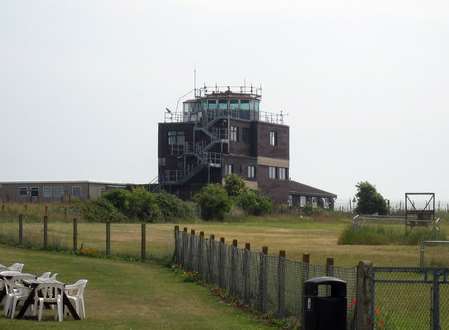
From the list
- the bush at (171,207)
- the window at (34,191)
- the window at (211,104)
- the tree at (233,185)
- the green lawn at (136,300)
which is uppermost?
the window at (211,104)

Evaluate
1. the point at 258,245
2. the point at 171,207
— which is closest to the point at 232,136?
the point at 171,207

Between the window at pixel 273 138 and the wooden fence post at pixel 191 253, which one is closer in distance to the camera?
the wooden fence post at pixel 191 253

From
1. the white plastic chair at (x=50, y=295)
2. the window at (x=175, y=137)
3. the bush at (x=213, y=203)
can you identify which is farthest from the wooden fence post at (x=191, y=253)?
the window at (x=175, y=137)

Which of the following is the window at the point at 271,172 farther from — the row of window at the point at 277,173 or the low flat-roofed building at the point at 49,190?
the low flat-roofed building at the point at 49,190

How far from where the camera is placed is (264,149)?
385 feet

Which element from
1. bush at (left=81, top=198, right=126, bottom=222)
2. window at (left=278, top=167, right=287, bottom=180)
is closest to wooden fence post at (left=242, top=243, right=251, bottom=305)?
bush at (left=81, top=198, right=126, bottom=222)

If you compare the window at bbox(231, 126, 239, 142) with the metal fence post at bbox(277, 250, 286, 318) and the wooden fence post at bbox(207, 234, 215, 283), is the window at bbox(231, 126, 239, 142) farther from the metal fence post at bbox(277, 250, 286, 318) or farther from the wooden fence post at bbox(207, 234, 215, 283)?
the metal fence post at bbox(277, 250, 286, 318)

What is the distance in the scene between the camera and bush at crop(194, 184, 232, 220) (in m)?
98.5

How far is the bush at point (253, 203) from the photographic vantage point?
105 meters

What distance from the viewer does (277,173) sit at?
395 ft

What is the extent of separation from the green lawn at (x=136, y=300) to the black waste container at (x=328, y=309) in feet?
15.5

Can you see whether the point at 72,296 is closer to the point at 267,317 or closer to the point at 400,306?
the point at 267,317

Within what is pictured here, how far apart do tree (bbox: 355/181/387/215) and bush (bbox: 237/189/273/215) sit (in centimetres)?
1516

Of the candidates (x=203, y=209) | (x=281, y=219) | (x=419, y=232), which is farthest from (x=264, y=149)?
(x=419, y=232)
